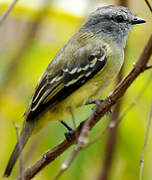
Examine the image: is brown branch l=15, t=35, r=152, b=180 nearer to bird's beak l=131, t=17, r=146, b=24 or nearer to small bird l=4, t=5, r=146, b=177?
small bird l=4, t=5, r=146, b=177

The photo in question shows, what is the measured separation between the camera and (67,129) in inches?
155

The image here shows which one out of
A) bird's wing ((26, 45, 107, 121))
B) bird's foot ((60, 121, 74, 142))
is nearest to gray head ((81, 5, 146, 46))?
bird's wing ((26, 45, 107, 121))

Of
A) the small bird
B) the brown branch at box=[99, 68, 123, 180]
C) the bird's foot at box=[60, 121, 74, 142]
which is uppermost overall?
the small bird

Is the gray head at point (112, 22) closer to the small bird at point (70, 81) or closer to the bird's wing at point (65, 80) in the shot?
the small bird at point (70, 81)

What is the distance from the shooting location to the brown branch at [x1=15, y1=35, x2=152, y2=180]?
2.40m

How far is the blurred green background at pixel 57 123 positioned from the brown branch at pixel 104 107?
14 centimetres

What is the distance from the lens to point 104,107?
300 cm

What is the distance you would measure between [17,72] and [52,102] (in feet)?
1.55

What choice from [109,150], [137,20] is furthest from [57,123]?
[137,20]

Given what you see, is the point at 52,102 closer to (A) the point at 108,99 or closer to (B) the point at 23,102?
(B) the point at 23,102

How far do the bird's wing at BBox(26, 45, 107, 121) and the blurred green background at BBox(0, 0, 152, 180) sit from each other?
125 mm

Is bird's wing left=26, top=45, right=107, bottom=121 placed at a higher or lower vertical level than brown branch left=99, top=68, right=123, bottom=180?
higher

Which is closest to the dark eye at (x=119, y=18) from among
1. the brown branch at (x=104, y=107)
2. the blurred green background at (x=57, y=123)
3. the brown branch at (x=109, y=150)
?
the blurred green background at (x=57, y=123)

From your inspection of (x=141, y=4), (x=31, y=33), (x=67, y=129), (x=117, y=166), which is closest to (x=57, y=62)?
(x=31, y=33)
